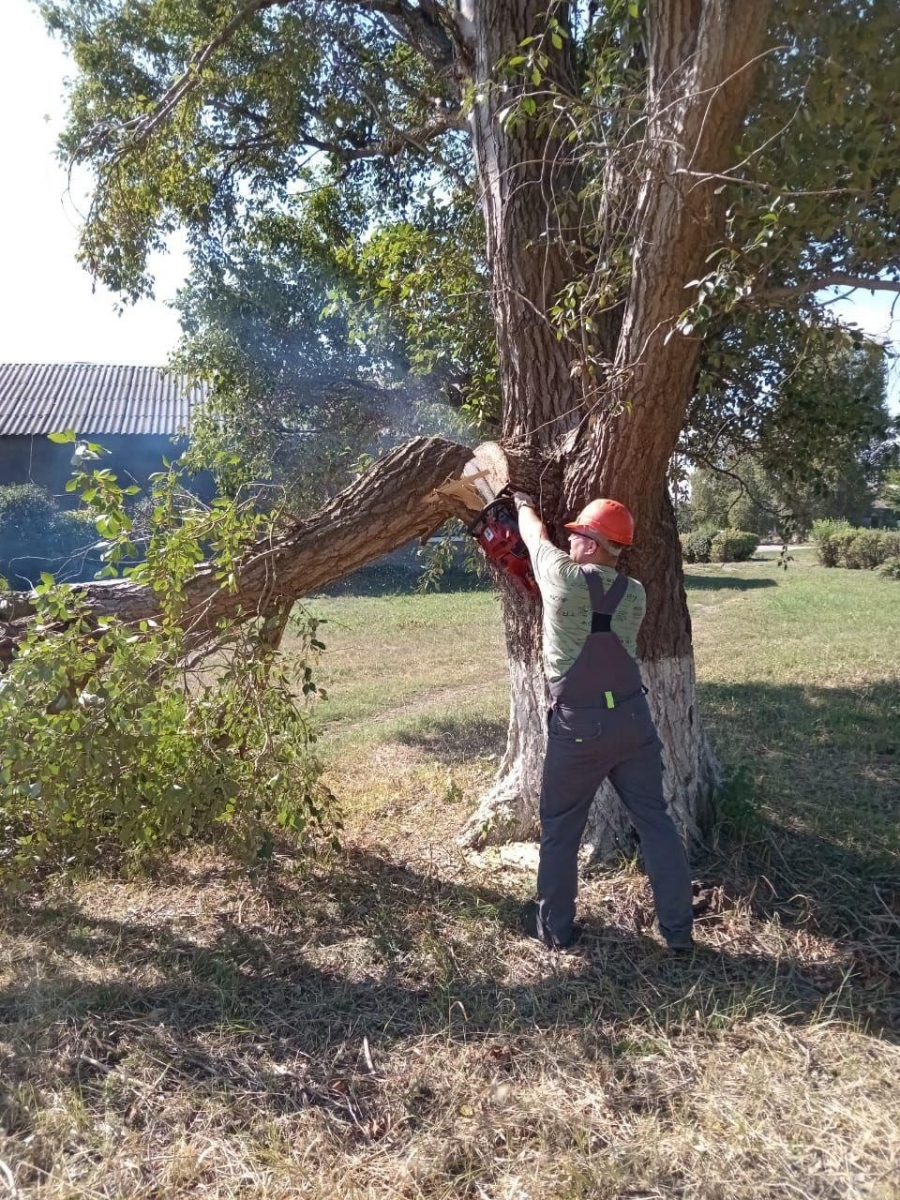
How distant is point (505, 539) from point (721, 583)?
2027 centimetres

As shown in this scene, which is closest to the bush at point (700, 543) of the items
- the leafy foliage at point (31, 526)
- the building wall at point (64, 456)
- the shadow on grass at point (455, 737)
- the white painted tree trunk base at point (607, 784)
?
the building wall at point (64, 456)

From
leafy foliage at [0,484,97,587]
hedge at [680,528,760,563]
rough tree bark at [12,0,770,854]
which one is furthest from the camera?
hedge at [680,528,760,563]

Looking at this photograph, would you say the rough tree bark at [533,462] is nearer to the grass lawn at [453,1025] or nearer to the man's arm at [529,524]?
the man's arm at [529,524]

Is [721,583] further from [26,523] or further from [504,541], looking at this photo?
[504,541]

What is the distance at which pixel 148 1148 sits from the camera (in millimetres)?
2766

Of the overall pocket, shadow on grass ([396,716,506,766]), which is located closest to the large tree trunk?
the overall pocket

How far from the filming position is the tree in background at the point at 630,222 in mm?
3748

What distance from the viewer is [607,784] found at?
15.5ft

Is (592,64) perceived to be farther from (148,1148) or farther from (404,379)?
(404,379)

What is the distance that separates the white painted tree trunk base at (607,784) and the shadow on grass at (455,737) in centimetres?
191

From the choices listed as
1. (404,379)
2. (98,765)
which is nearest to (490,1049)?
(98,765)

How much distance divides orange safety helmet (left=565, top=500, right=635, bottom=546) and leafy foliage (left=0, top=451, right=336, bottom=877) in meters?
1.69

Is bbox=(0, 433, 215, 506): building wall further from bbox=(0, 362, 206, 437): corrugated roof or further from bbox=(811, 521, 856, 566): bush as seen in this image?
bbox=(811, 521, 856, 566): bush

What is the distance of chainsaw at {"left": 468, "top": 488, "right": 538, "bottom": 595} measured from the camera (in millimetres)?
4539
